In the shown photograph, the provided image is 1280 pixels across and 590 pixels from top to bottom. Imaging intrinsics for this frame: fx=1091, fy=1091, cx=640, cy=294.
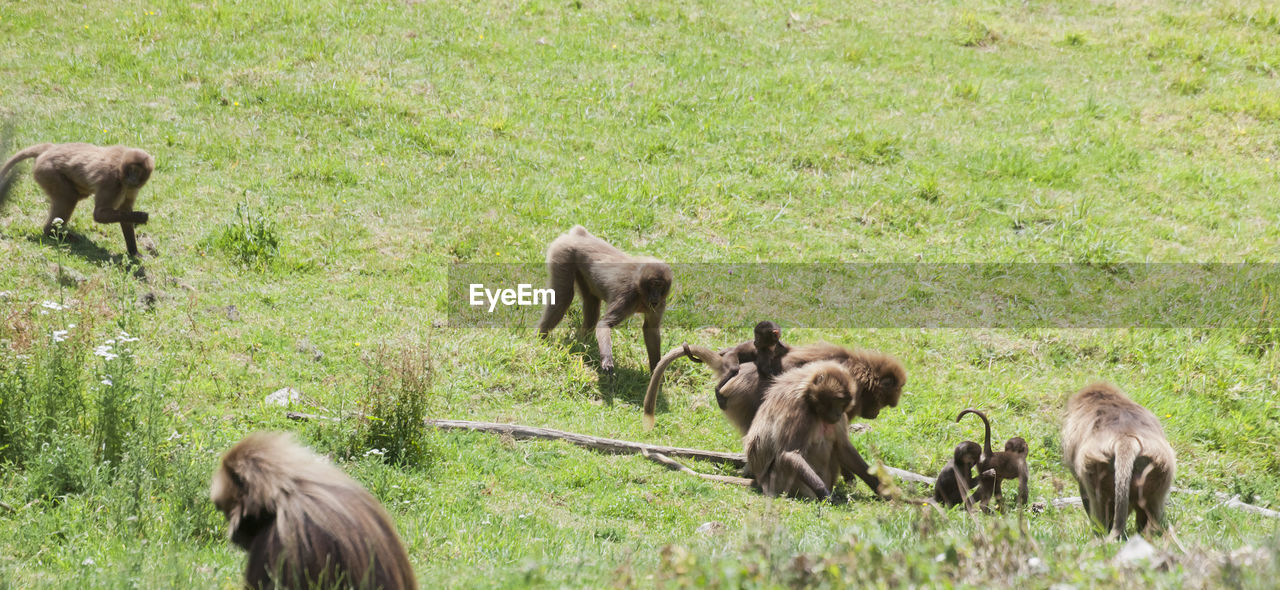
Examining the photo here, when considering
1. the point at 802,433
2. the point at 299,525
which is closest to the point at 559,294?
the point at 802,433

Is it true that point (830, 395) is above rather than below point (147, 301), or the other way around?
above

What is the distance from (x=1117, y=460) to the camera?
709cm

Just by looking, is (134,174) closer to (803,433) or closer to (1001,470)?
(803,433)

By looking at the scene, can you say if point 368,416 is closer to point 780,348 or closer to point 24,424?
point 24,424

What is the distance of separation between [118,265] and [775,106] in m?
9.51

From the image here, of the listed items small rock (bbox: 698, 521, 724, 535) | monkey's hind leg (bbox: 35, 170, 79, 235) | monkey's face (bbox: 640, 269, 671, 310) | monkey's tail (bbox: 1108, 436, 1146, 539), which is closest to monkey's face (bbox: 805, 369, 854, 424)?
small rock (bbox: 698, 521, 724, 535)

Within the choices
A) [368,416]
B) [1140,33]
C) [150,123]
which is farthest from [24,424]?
[1140,33]

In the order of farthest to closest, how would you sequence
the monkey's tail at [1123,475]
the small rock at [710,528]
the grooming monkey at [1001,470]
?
the grooming monkey at [1001,470] < the small rock at [710,528] < the monkey's tail at [1123,475]

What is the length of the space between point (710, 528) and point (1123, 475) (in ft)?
8.84

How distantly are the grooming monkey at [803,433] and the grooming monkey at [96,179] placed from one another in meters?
6.91

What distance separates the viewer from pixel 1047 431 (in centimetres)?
1041

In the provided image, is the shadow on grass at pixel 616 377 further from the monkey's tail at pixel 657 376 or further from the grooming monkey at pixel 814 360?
the grooming monkey at pixel 814 360

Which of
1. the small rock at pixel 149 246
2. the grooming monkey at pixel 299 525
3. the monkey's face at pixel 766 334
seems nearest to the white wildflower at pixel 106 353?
the grooming monkey at pixel 299 525

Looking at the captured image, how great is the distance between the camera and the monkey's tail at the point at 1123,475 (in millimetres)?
6840
